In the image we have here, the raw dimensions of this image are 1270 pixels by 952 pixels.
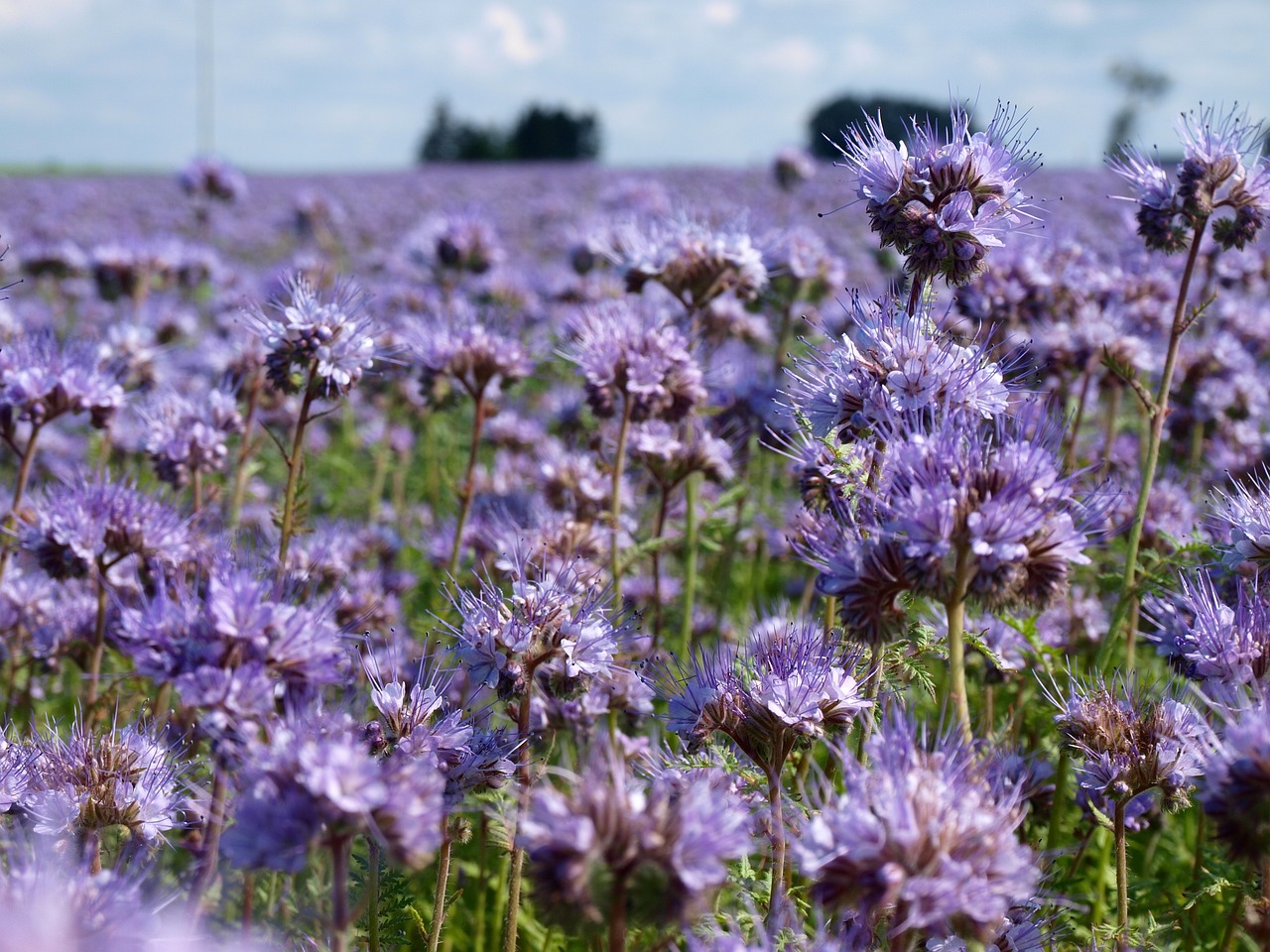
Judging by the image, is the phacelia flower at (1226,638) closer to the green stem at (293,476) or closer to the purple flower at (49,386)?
the green stem at (293,476)

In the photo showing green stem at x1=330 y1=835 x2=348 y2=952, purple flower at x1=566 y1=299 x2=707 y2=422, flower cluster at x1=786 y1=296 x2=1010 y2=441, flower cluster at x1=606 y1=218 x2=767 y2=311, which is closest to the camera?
green stem at x1=330 y1=835 x2=348 y2=952

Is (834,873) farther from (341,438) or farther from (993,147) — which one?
(341,438)

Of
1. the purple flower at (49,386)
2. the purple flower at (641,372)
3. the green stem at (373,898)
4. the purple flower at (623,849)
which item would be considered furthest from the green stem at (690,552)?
the purple flower at (623,849)

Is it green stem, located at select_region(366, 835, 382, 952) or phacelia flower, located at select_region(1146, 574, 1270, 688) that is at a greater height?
phacelia flower, located at select_region(1146, 574, 1270, 688)

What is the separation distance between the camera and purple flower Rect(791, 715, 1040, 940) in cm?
201

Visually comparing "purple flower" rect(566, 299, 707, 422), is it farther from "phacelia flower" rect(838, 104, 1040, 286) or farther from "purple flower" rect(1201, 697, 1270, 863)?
"purple flower" rect(1201, 697, 1270, 863)

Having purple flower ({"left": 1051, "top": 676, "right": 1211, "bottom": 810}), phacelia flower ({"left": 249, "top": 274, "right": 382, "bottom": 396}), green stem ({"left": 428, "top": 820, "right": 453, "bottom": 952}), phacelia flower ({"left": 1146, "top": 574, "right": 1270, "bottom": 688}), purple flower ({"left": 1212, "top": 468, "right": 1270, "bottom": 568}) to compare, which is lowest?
green stem ({"left": 428, "top": 820, "right": 453, "bottom": 952})

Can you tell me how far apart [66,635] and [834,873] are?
11.7 ft

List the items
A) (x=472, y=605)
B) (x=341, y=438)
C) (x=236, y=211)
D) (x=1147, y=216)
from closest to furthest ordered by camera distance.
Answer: (x=472, y=605) < (x=1147, y=216) < (x=341, y=438) < (x=236, y=211)

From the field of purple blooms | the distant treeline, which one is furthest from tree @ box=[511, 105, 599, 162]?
the field of purple blooms

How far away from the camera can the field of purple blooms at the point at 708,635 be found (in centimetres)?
211

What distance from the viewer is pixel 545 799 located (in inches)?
79.0

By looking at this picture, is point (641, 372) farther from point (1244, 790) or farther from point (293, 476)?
point (1244, 790)

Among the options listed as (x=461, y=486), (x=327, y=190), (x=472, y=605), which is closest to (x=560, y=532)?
(x=461, y=486)
